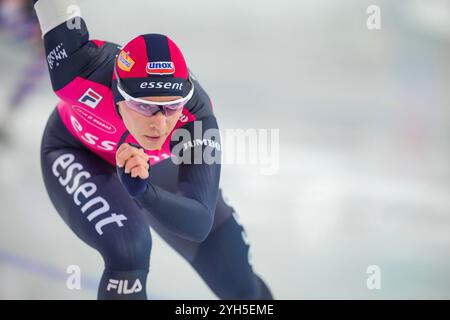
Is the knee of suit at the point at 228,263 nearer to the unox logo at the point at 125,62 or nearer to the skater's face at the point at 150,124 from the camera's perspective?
the skater's face at the point at 150,124

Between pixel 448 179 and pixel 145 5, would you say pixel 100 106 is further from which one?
pixel 448 179

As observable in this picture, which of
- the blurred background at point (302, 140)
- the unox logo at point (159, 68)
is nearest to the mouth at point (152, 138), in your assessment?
the unox logo at point (159, 68)

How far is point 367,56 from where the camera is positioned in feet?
16.0

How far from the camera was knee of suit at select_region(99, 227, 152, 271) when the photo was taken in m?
2.37

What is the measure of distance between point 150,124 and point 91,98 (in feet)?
1.06

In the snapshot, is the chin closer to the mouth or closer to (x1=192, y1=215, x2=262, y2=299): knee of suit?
the mouth

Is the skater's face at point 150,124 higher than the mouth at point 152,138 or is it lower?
higher

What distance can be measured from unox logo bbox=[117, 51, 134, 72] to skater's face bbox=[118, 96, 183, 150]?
4.8 inches

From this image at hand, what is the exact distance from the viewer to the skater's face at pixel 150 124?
2.32 meters

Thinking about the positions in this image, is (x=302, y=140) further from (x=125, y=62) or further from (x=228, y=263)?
(x=125, y=62)

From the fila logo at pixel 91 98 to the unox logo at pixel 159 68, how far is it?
0.32m

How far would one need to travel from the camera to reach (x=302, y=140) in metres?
4.27

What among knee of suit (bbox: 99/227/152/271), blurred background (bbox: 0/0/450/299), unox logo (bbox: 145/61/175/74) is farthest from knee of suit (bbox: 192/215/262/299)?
unox logo (bbox: 145/61/175/74)

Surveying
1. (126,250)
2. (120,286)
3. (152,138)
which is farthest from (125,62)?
(120,286)
